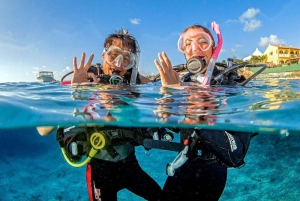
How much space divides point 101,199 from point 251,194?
587 inches

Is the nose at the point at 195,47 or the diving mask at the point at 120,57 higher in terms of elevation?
the nose at the point at 195,47

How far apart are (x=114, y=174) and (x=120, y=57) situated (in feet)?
9.00

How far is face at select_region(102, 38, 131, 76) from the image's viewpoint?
5145 millimetres

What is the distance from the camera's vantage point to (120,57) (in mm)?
5160

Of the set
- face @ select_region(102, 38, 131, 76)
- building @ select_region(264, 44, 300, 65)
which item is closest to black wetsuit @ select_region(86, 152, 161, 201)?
face @ select_region(102, 38, 131, 76)

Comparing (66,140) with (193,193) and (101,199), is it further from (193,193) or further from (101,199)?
(193,193)

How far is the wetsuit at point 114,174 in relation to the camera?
→ 146 inches

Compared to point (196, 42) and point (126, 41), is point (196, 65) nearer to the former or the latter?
point (196, 42)

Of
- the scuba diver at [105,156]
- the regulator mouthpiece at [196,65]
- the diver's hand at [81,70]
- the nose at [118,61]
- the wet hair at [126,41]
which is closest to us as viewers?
the scuba diver at [105,156]

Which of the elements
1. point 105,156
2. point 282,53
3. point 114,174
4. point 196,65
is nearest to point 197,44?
point 196,65

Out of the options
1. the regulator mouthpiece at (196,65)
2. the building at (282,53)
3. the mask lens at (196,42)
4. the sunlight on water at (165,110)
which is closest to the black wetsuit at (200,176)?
the sunlight on water at (165,110)

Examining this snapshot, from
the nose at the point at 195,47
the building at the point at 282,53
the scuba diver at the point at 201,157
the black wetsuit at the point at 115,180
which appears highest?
the building at the point at 282,53

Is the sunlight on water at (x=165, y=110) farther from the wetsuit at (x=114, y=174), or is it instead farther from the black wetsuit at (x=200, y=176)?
the black wetsuit at (x=200, y=176)

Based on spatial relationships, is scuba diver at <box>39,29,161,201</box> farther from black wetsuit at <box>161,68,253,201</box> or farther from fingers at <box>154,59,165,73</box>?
fingers at <box>154,59,165,73</box>
